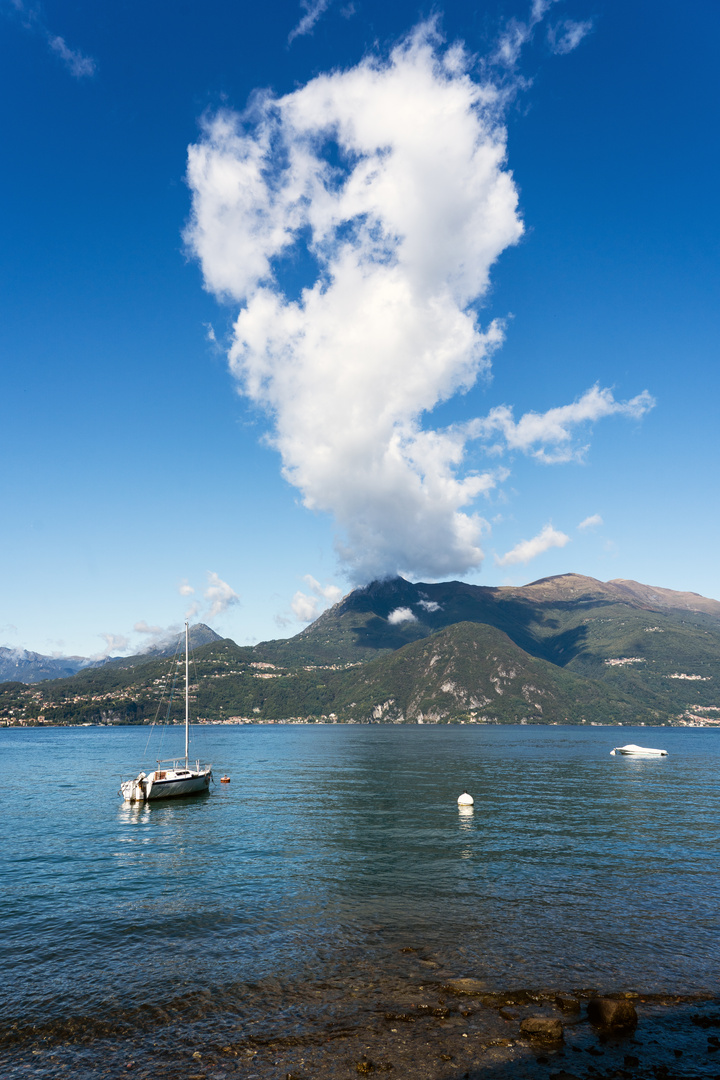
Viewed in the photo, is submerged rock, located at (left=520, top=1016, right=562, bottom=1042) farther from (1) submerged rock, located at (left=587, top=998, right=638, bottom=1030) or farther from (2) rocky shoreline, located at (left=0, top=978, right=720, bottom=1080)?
(1) submerged rock, located at (left=587, top=998, right=638, bottom=1030)

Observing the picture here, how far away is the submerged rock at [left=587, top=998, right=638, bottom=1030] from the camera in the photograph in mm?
18156

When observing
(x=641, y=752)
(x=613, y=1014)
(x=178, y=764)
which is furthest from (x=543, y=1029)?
(x=641, y=752)

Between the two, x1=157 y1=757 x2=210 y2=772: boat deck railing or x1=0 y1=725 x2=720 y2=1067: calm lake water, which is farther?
x1=157 y1=757 x2=210 y2=772: boat deck railing

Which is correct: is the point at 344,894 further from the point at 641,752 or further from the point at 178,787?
the point at 641,752

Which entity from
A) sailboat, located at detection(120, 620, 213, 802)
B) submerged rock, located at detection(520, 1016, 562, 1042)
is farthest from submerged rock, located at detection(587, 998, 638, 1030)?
sailboat, located at detection(120, 620, 213, 802)

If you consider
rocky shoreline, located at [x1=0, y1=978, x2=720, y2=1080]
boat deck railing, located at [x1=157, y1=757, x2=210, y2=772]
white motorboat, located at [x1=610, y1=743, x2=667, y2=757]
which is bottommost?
white motorboat, located at [x1=610, y1=743, x2=667, y2=757]

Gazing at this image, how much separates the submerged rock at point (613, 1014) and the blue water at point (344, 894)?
2.96 metres

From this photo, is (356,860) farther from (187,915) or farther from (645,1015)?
(645,1015)

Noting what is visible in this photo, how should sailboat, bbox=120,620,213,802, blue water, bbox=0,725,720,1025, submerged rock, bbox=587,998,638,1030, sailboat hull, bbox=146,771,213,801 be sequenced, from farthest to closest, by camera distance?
sailboat hull, bbox=146,771,213,801 < sailboat, bbox=120,620,213,802 < blue water, bbox=0,725,720,1025 < submerged rock, bbox=587,998,638,1030

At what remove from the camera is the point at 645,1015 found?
754 inches

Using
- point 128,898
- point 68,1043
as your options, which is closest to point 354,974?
point 68,1043

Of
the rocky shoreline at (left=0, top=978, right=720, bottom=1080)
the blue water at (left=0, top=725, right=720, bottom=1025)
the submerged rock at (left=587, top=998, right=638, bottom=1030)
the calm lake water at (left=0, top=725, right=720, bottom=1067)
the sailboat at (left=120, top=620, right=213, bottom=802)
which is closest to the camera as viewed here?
the rocky shoreline at (left=0, top=978, right=720, bottom=1080)

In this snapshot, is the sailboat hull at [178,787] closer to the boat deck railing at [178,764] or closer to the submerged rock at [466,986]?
the boat deck railing at [178,764]

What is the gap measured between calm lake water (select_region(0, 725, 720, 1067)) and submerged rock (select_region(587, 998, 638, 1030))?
116 inches
